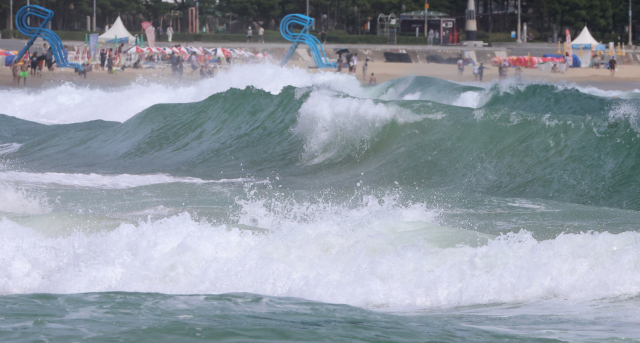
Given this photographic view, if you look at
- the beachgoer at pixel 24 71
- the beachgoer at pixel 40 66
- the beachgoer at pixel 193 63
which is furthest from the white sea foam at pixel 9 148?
the beachgoer at pixel 193 63

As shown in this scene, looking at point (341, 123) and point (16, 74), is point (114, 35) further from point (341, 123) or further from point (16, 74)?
point (341, 123)

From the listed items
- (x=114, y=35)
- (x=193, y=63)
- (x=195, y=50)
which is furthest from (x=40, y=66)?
(x=114, y=35)

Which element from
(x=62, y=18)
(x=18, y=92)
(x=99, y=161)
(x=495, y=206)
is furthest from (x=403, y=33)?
(x=495, y=206)

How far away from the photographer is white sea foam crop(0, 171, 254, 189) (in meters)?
10.9

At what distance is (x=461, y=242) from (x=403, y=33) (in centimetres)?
5403

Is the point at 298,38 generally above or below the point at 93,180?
above

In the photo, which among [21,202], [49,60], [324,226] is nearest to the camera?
[324,226]

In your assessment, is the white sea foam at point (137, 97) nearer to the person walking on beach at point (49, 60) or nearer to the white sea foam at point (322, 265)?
the person walking on beach at point (49, 60)

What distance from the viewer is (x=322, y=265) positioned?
555cm

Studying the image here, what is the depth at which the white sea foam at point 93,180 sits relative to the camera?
1088 cm

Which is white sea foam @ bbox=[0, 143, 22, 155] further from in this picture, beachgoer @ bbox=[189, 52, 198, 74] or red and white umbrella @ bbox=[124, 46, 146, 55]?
red and white umbrella @ bbox=[124, 46, 146, 55]

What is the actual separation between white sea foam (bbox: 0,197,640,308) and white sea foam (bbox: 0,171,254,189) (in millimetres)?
4665

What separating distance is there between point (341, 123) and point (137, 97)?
40.6 feet

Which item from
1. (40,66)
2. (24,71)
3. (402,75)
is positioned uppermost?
(40,66)
